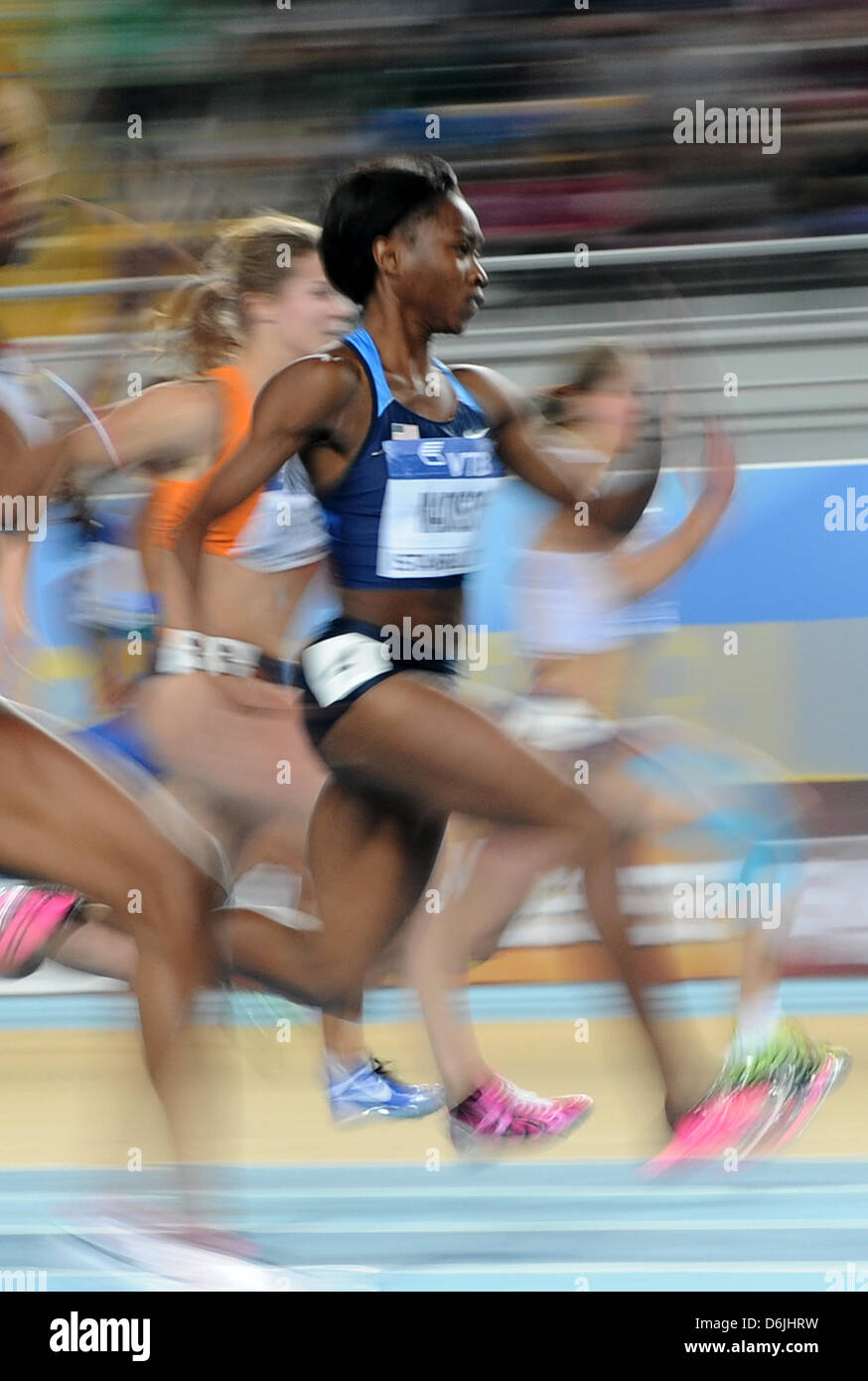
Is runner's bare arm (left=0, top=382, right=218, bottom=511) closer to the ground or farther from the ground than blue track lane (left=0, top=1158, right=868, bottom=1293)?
farther from the ground

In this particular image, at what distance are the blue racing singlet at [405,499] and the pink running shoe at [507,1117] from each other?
669mm

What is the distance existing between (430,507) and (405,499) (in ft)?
0.11

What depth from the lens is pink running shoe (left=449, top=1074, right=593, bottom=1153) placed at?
2.88 metres

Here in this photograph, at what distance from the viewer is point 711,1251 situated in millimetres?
2768

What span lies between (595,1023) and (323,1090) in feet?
1.22

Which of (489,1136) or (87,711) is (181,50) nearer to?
(87,711)

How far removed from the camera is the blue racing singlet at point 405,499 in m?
2.78

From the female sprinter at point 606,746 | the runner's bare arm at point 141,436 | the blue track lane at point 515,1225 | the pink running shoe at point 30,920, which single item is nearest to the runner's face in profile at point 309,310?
the runner's bare arm at point 141,436

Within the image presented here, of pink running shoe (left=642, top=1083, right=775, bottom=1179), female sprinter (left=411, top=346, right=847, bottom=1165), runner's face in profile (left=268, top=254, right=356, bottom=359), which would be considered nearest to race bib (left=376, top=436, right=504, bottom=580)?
female sprinter (left=411, top=346, right=847, bottom=1165)

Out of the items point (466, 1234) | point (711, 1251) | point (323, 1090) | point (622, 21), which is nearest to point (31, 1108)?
point (323, 1090)

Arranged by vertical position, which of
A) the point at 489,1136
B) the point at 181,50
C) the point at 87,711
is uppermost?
the point at 181,50

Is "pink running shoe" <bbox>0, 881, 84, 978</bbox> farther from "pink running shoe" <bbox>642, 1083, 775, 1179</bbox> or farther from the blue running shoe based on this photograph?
"pink running shoe" <bbox>642, 1083, 775, 1179</bbox>

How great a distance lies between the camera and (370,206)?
285 centimetres
